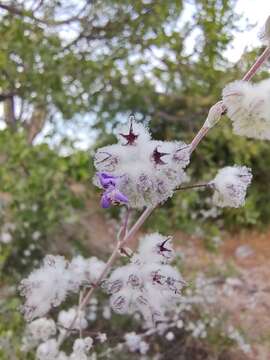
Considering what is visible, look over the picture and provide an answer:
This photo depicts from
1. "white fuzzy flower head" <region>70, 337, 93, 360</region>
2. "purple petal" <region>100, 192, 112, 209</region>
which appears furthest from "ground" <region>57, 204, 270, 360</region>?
"purple petal" <region>100, 192, 112, 209</region>

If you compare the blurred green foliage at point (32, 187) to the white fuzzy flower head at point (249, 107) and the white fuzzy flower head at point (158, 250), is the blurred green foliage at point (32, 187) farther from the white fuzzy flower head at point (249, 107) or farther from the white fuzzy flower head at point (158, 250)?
the white fuzzy flower head at point (249, 107)

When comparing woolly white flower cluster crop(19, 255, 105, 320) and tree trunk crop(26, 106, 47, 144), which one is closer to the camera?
woolly white flower cluster crop(19, 255, 105, 320)

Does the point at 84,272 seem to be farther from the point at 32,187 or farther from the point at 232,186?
the point at 32,187

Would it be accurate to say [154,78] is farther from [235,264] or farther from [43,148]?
[235,264]

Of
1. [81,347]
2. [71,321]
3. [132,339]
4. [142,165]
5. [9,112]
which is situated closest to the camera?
[142,165]

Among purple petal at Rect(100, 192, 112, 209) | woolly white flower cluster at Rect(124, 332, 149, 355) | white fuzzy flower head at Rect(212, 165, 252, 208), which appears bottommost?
woolly white flower cluster at Rect(124, 332, 149, 355)

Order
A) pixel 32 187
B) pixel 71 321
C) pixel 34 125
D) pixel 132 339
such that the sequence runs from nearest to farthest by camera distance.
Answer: pixel 71 321 < pixel 132 339 < pixel 32 187 < pixel 34 125

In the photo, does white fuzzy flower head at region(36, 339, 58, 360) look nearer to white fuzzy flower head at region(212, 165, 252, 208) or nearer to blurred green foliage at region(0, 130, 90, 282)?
white fuzzy flower head at region(212, 165, 252, 208)

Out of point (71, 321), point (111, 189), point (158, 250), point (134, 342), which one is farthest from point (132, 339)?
point (111, 189)
